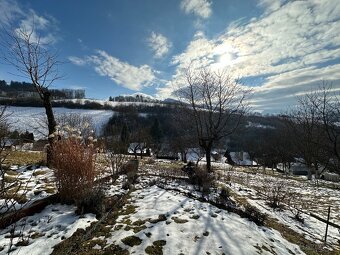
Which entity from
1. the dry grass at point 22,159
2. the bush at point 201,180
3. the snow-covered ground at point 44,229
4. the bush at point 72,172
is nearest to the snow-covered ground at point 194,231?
the snow-covered ground at point 44,229

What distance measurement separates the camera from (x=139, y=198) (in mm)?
6492

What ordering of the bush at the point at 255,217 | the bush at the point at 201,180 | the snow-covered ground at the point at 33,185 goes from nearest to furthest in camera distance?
the snow-covered ground at the point at 33,185 < the bush at the point at 255,217 < the bush at the point at 201,180

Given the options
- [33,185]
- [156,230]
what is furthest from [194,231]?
[33,185]

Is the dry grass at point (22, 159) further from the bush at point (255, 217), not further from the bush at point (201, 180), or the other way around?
the bush at point (255, 217)

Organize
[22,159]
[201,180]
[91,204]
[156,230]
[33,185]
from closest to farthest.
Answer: [156,230] → [91,204] → [33,185] → [201,180] → [22,159]

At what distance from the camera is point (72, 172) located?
5398mm

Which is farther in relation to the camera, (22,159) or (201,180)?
(22,159)

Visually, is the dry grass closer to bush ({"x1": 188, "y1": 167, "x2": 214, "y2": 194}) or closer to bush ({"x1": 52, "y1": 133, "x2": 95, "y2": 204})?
bush ({"x1": 52, "y1": 133, "x2": 95, "y2": 204})

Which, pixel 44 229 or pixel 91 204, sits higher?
pixel 91 204

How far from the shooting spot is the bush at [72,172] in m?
5.33

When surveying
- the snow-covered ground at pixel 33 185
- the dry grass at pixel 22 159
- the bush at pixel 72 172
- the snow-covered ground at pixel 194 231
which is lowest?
the dry grass at pixel 22 159

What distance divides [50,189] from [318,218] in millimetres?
8604

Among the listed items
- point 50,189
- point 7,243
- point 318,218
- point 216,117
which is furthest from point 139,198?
point 216,117

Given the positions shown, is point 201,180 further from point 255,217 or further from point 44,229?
point 44,229
